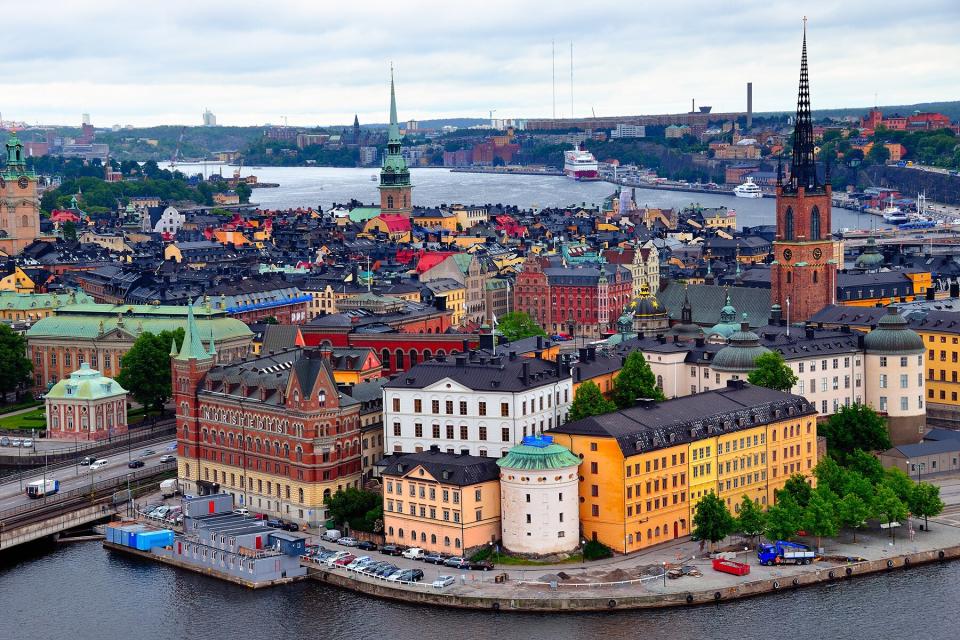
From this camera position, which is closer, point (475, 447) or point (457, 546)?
point (457, 546)

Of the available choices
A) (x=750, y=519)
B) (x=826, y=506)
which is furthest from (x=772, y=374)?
(x=750, y=519)

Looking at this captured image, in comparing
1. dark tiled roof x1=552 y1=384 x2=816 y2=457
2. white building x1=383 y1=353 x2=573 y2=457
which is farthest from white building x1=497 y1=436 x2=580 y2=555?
white building x1=383 y1=353 x2=573 y2=457

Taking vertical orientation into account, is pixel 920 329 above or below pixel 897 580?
above

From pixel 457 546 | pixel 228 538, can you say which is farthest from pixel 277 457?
pixel 457 546

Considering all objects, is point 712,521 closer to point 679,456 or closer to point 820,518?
point 679,456

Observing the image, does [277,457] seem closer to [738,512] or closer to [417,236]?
[738,512]

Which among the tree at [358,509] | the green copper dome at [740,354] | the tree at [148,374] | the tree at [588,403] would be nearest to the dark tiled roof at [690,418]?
the tree at [588,403]

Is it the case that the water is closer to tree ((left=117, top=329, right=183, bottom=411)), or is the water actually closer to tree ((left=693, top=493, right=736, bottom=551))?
tree ((left=693, top=493, right=736, bottom=551))

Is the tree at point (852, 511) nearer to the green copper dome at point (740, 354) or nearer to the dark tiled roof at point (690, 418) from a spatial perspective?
the dark tiled roof at point (690, 418)
